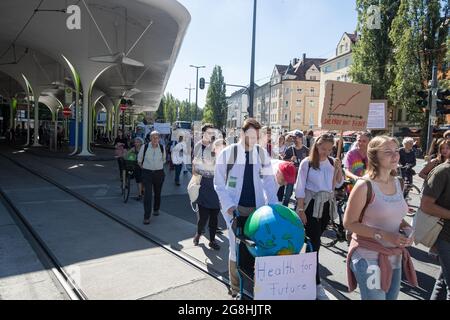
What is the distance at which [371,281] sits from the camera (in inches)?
108

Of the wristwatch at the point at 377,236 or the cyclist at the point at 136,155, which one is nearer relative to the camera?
the wristwatch at the point at 377,236

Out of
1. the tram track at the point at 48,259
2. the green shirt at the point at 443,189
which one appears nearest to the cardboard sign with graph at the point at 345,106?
the green shirt at the point at 443,189

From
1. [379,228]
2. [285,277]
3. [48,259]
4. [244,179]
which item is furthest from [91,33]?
[379,228]

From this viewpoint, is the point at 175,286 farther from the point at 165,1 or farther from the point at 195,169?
the point at 165,1

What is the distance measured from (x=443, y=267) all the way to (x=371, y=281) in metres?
1.03

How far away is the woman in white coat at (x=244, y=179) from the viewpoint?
376 centimetres

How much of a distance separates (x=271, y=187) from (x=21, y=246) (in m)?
4.21

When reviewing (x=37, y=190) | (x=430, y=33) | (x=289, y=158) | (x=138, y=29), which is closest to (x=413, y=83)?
(x=430, y=33)

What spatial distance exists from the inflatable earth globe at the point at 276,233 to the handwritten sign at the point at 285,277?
0.07 meters

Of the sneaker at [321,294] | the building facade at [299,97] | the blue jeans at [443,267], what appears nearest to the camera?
the blue jeans at [443,267]

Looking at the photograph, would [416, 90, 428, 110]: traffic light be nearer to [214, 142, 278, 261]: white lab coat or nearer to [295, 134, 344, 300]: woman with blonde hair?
[295, 134, 344, 300]: woman with blonde hair

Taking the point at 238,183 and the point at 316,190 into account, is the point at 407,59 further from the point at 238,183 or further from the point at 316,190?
the point at 238,183

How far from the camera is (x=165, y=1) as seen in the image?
16.6m

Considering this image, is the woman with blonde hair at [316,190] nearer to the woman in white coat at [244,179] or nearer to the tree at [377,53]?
the woman in white coat at [244,179]
